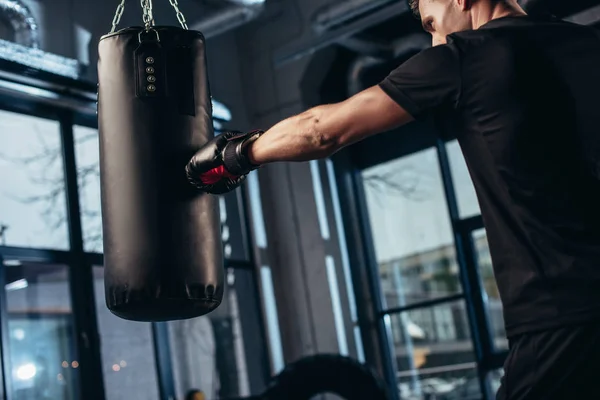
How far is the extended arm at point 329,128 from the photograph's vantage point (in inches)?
61.1

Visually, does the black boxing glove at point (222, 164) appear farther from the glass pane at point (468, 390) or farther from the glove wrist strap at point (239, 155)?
the glass pane at point (468, 390)

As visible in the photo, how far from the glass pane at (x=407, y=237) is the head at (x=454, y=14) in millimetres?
4275

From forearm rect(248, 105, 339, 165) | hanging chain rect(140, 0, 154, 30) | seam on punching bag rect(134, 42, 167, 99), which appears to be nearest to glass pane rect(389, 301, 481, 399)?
hanging chain rect(140, 0, 154, 30)

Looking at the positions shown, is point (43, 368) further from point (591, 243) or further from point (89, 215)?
point (591, 243)

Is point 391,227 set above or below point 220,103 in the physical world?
below

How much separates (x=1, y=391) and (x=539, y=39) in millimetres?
3538

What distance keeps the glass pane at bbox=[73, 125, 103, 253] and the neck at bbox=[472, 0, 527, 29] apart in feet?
11.7

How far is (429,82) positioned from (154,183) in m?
0.98

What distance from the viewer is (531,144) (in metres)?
1.45

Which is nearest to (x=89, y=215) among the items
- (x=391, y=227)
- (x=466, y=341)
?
(x=391, y=227)

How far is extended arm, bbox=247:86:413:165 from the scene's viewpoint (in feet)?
5.09

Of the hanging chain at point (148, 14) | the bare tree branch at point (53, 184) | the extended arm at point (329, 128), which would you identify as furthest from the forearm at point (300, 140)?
the bare tree branch at point (53, 184)

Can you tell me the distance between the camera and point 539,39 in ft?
4.88

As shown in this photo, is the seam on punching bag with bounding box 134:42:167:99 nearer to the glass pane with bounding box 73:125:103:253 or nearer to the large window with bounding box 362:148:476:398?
the glass pane with bounding box 73:125:103:253
